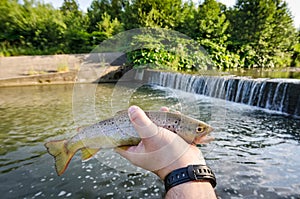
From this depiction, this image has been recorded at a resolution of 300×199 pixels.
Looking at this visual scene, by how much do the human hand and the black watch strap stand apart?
A: 0.18 feet

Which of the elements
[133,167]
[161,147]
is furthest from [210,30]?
[161,147]

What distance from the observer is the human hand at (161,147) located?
1.50m

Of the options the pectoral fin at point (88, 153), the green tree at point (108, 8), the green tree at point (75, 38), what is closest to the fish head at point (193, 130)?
the pectoral fin at point (88, 153)

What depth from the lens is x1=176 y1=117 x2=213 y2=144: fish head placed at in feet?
5.72

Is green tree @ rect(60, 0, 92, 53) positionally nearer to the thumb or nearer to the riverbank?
the riverbank

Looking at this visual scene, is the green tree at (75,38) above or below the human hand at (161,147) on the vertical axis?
above

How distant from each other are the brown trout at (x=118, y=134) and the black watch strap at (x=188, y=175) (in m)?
0.31

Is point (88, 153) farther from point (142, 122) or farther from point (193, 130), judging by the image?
point (193, 130)

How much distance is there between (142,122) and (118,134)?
485mm

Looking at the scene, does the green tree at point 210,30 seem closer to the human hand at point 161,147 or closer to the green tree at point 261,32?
the green tree at point 261,32

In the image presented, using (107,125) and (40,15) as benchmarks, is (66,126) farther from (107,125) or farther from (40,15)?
(40,15)

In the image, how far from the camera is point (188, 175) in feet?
4.68

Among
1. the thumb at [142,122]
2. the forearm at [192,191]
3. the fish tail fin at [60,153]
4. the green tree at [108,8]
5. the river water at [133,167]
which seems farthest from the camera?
the green tree at [108,8]

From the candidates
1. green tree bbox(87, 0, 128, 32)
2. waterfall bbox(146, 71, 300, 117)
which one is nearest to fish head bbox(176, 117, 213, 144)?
waterfall bbox(146, 71, 300, 117)
